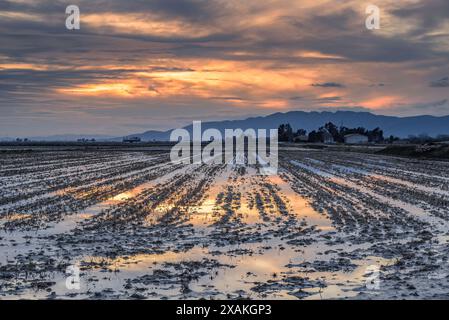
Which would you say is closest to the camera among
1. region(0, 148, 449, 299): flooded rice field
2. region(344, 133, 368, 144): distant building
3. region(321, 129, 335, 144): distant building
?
region(0, 148, 449, 299): flooded rice field

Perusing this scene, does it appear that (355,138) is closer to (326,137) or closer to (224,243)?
(326,137)

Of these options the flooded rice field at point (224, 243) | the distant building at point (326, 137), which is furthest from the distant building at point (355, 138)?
the flooded rice field at point (224, 243)

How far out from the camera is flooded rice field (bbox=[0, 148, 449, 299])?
1052 centimetres

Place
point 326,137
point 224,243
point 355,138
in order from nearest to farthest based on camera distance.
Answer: point 224,243
point 326,137
point 355,138

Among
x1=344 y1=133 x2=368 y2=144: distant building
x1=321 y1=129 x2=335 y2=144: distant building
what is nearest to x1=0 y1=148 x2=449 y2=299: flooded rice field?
x1=321 y1=129 x2=335 y2=144: distant building

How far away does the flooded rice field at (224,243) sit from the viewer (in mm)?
10523

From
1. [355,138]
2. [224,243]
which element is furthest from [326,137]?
[224,243]

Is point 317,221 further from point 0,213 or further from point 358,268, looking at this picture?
point 0,213

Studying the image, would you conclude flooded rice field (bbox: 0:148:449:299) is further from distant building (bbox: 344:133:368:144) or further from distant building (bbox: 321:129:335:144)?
distant building (bbox: 344:133:368:144)

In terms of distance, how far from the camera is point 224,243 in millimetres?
14875

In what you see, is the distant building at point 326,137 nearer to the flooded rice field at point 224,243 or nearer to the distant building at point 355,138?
the distant building at point 355,138

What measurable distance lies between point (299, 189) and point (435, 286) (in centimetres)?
1907

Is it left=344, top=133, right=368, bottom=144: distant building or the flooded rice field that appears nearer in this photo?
the flooded rice field

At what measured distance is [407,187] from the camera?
30.8 meters
